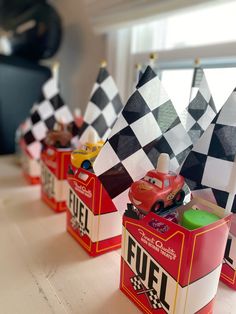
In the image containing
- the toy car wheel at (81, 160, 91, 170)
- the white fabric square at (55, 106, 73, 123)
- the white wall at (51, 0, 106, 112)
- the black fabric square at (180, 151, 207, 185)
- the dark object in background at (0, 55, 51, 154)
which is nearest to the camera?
the black fabric square at (180, 151, 207, 185)

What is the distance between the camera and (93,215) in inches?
21.7

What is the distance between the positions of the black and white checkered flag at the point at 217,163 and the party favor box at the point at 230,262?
54mm

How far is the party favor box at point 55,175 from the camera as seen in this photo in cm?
72

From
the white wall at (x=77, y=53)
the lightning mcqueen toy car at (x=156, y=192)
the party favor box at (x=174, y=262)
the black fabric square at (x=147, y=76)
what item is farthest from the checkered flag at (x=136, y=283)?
the white wall at (x=77, y=53)

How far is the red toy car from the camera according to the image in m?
0.41

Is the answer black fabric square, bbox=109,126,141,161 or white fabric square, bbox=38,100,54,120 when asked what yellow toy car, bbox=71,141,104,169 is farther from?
white fabric square, bbox=38,100,54,120

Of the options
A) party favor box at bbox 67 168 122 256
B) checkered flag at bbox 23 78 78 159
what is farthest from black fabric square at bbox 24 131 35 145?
party favor box at bbox 67 168 122 256

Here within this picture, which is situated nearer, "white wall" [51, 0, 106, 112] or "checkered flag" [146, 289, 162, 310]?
"checkered flag" [146, 289, 162, 310]

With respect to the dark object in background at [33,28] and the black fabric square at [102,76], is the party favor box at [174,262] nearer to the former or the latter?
the black fabric square at [102,76]

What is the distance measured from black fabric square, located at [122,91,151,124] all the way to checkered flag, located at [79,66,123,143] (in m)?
0.23

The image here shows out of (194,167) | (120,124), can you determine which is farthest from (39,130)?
(194,167)

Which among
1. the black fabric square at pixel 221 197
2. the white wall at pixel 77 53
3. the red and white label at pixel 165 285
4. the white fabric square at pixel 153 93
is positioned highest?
the white wall at pixel 77 53

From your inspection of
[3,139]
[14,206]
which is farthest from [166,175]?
[3,139]

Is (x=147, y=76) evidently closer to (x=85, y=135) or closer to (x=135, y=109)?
(x=135, y=109)
